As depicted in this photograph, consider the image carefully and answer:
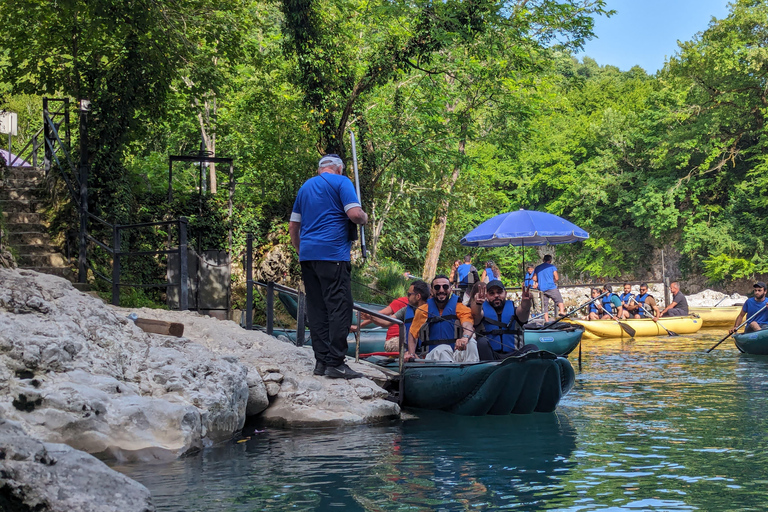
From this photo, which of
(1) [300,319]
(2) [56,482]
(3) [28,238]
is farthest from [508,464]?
(3) [28,238]

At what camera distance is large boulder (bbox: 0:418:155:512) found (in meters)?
3.58

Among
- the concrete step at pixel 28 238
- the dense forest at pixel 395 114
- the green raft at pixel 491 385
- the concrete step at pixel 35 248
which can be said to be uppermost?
the dense forest at pixel 395 114

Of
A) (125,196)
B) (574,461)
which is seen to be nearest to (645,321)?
(125,196)

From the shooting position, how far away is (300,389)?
26.6 feet

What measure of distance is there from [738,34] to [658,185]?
25.1 ft

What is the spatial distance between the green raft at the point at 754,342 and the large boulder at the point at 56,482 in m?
13.3

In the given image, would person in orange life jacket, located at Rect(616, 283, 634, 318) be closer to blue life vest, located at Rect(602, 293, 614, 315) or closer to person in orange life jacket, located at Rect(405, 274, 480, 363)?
blue life vest, located at Rect(602, 293, 614, 315)

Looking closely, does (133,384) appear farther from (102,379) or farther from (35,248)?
(35,248)

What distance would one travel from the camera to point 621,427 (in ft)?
25.4

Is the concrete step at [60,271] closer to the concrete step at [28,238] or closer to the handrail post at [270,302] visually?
the concrete step at [28,238]

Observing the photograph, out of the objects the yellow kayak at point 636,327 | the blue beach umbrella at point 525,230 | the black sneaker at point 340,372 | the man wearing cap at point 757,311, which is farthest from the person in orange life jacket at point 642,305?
the black sneaker at point 340,372

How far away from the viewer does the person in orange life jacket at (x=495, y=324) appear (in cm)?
911

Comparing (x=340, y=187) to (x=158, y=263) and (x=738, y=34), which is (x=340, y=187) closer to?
(x=158, y=263)

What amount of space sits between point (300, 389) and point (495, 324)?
2328mm
